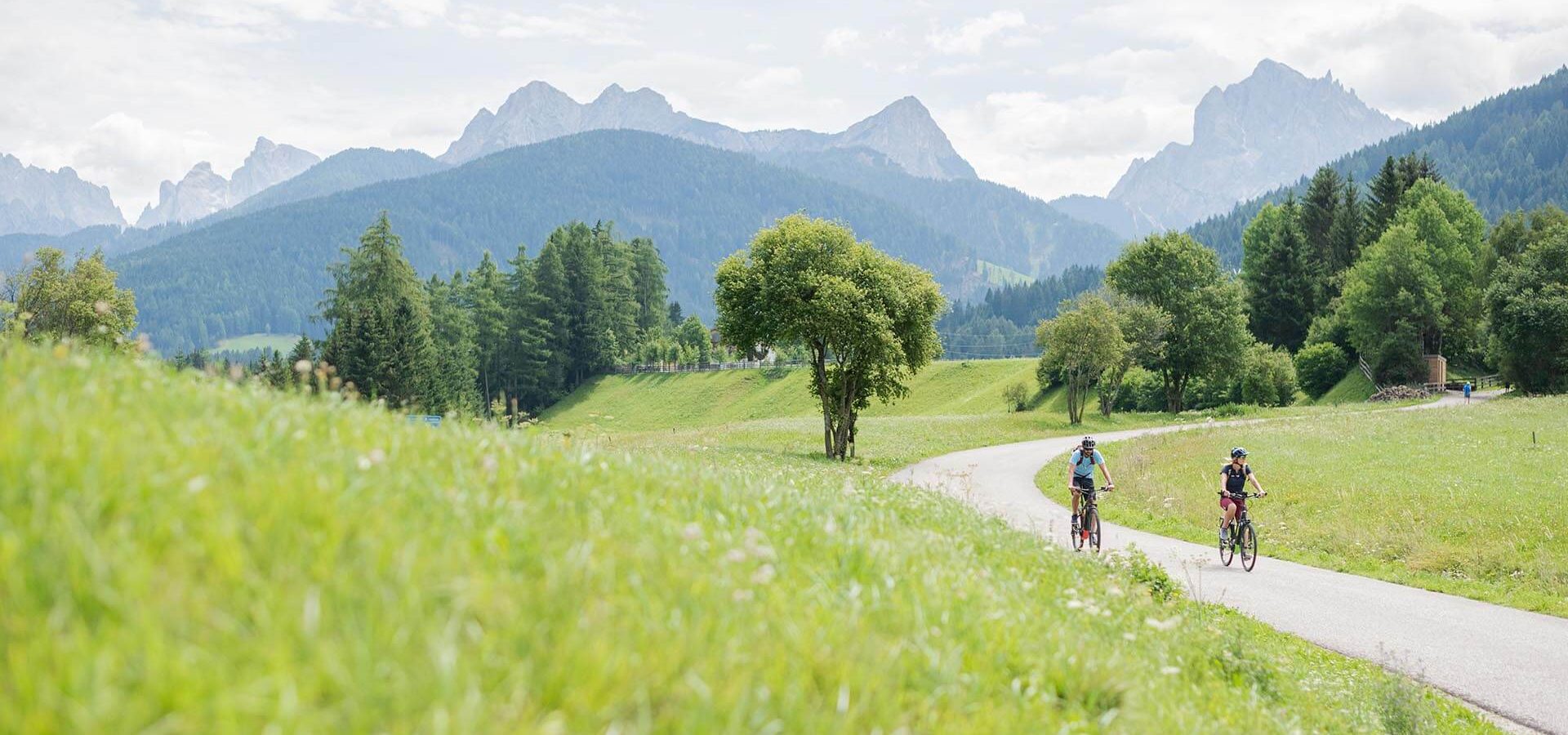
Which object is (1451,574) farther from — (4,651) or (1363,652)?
(4,651)

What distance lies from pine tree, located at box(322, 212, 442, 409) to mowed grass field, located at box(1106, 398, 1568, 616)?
60936 mm

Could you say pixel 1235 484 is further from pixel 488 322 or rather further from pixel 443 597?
pixel 488 322

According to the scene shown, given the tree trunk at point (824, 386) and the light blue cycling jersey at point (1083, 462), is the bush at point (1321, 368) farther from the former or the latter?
the light blue cycling jersey at point (1083, 462)

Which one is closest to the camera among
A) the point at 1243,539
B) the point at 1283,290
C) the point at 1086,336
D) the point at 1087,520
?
the point at 1087,520

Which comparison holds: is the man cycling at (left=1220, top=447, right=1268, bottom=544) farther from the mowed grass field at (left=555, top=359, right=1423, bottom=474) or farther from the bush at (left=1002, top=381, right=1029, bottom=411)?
the bush at (left=1002, top=381, right=1029, bottom=411)

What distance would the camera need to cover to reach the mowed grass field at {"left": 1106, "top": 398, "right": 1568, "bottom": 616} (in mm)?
20203

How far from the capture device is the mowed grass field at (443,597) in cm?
274

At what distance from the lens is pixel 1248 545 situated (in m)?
20.8

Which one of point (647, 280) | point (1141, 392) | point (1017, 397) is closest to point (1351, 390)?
point (1141, 392)

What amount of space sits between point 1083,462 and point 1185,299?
64.5 metres

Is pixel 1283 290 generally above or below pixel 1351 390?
above

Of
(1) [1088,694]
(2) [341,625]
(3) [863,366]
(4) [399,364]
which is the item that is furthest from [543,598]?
(4) [399,364]

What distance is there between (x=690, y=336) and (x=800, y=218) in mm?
104967

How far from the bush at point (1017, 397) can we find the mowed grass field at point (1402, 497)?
48.0 meters
